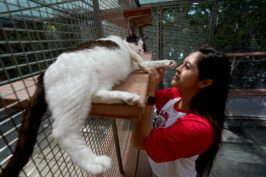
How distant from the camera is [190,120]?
2.03 feet

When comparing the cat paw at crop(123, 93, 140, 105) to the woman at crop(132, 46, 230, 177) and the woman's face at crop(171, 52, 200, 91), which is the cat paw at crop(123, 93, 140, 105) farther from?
the woman's face at crop(171, 52, 200, 91)

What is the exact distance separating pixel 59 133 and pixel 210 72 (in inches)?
27.0

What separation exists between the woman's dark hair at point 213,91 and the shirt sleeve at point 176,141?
130 millimetres

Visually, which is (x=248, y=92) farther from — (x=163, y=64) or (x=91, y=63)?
(x=91, y=63)

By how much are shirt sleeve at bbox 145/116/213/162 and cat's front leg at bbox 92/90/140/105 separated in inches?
10.4

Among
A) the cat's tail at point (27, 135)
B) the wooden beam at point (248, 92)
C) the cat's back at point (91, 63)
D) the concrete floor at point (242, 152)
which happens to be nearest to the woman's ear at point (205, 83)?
the cat's back at point (91, 63)

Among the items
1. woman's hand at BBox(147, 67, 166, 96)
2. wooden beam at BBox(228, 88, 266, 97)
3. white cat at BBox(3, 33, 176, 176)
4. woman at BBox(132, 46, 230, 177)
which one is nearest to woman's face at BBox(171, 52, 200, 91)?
woman at BBox(132, 46, 230, 177)

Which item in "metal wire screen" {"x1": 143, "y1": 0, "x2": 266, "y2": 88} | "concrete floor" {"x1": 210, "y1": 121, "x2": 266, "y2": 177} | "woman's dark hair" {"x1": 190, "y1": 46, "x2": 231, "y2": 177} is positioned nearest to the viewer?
"woman's dark hair" {"x1": 190, "y1": 46, "x2": 231, "y2": 177}

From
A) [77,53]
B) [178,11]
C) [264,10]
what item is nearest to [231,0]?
[264,10]

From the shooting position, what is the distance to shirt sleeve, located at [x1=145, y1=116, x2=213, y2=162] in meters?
0.56

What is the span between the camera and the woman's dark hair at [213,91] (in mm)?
678

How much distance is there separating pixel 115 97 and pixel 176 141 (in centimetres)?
33

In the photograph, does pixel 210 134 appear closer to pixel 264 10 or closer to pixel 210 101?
pixel 210 101

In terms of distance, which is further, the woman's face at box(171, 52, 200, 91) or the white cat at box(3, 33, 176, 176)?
the woman's face at box(171, 52, 200, 91)
